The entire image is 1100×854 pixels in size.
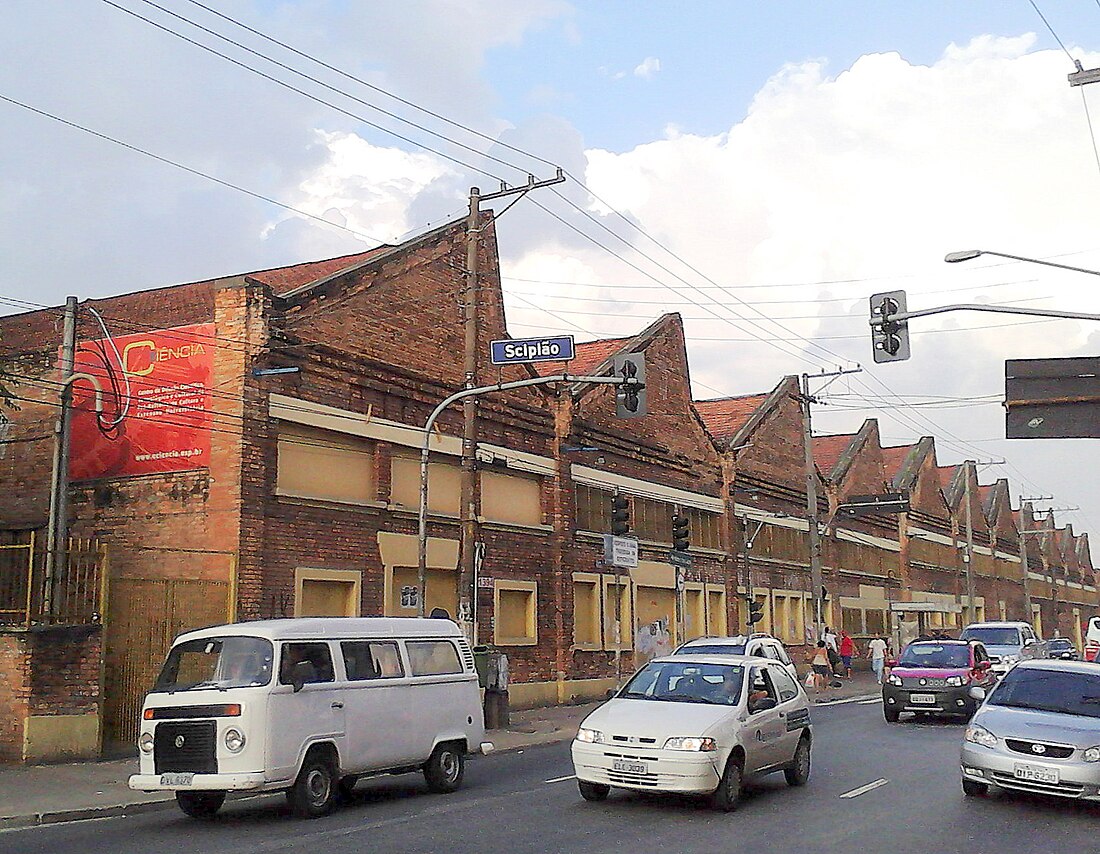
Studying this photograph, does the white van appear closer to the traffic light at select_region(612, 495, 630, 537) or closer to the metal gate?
the metal gate

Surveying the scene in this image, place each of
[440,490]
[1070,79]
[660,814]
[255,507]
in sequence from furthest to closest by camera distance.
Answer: [440,490], [255,507], [1070,79], [660,814]

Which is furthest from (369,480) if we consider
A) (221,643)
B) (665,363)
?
(665,363)

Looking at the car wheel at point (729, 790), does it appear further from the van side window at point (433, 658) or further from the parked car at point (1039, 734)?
the van side window at point (433, 658)

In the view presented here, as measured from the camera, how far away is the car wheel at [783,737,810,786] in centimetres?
1516

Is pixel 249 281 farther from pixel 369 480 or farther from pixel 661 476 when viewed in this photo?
pixel 661 476

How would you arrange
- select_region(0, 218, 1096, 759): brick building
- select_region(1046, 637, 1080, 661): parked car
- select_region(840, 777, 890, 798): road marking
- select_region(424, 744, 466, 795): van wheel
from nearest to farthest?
select_region(840, 777, 890, 798): road marking < select_region(424, 744, 466, 795): van wheel < select_region(0, 218, 1096, 759): brick building < select_region(1046, 637, 1080, 661): parked car

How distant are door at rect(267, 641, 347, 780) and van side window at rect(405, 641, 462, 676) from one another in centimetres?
156

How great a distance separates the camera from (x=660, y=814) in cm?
1291

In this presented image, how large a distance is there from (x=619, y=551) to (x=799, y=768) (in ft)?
48.4

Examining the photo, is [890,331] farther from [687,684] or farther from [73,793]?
[73,793]

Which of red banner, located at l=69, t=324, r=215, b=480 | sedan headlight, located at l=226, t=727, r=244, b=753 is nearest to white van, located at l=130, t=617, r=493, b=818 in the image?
sedan headlight, located at l=226, t=727, r=244, b=753

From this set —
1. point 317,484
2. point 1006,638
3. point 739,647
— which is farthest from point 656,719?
point 1006,638

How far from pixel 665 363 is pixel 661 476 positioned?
3631mm

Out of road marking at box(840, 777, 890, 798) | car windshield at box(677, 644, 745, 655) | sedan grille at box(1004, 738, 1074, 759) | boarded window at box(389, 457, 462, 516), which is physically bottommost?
road marking at box(840, 777, 890, 798)
